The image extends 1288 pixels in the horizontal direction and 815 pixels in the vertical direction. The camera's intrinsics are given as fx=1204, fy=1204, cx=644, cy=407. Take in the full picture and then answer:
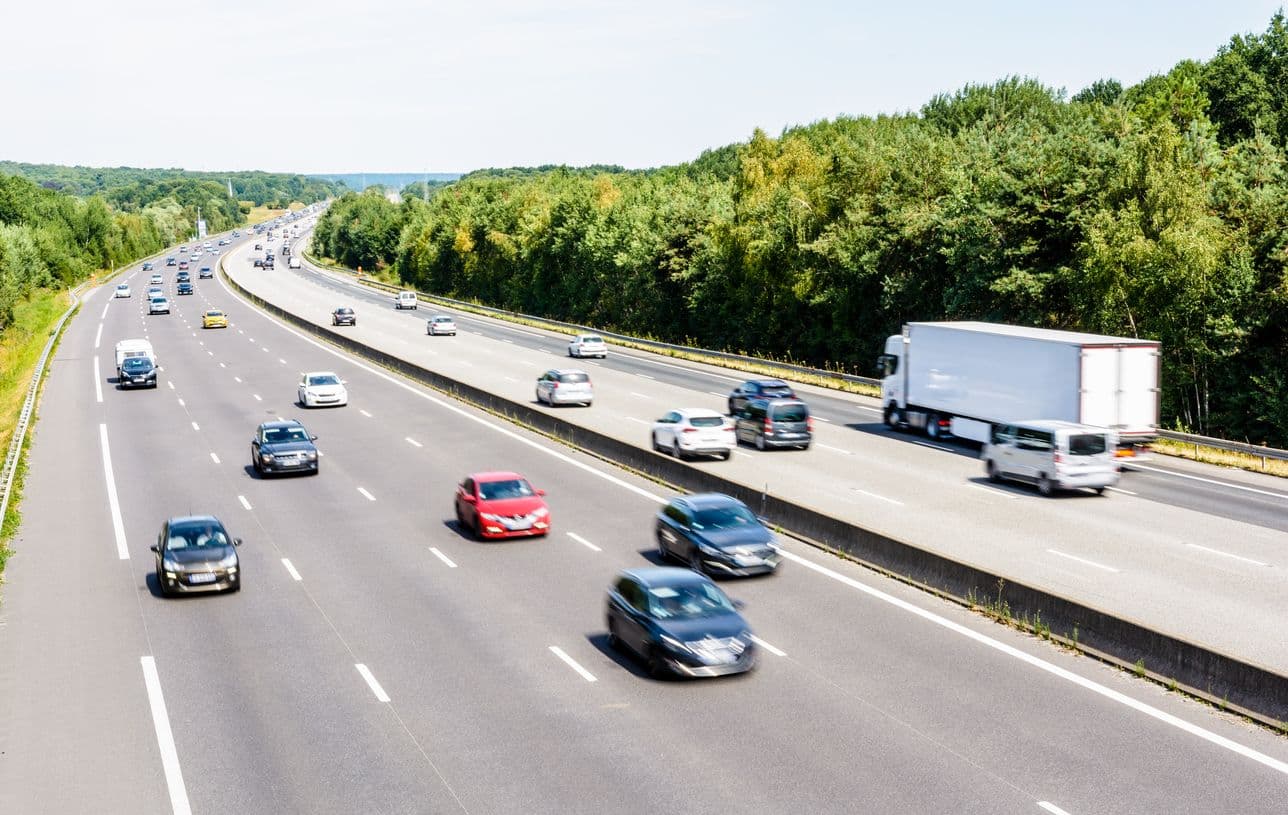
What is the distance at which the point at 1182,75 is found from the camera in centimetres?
8981

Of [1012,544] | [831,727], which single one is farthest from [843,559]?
[831,727]

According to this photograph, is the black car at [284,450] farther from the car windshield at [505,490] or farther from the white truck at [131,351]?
the white truck at [131,351]

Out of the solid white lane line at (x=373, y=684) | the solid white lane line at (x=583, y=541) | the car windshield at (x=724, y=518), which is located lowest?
the solid white lane line at (x=373, y=684)

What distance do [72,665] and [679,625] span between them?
9951 mm

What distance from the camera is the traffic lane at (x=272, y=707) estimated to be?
46.6 feet

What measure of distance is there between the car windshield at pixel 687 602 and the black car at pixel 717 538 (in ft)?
14.8

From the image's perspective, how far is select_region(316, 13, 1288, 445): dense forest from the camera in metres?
47.2

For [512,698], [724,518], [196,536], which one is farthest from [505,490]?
[512,698]

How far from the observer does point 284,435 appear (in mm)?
37156

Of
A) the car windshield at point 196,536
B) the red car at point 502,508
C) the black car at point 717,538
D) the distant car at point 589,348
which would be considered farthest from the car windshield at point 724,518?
the distant car at point 589,348

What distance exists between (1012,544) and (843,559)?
387 centimetres

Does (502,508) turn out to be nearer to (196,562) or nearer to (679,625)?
(196,562)

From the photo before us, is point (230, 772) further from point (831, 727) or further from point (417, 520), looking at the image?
point (417, 520)

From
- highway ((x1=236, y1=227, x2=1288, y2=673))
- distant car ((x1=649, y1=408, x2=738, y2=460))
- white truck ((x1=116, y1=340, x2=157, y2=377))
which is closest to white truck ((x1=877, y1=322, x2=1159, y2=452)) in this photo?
highway ((x1=236, y1=227, x2=1288, y2=673))
